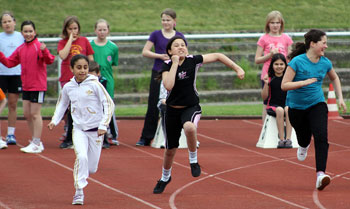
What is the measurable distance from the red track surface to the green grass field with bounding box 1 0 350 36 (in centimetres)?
1061

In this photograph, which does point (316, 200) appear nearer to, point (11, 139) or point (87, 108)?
point (87, 108)

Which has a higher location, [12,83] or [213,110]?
[12,83]

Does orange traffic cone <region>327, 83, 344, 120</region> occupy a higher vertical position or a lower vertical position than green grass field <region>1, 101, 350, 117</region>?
higher

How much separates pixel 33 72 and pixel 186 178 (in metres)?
3.36

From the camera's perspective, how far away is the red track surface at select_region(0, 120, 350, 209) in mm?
8203

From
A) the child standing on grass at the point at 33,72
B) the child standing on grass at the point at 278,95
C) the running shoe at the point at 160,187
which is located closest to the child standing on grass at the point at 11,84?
the child standing on grass at the point at 33,72

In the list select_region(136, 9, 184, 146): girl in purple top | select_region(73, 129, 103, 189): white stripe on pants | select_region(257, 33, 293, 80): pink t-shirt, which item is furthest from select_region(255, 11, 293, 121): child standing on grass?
select_region(73, 129, 103, 189): white stripe on pants

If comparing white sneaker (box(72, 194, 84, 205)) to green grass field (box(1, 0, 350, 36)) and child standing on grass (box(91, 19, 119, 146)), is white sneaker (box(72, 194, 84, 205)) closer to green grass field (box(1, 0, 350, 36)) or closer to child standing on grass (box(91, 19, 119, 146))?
child standing on grass (box(91, 19, 119, 146))

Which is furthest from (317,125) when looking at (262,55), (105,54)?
(105,54)

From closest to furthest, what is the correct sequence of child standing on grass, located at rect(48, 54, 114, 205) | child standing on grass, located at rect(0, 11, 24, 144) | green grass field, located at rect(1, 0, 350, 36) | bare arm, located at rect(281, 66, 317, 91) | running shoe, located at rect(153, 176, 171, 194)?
child standing on grass, located at rect(48, 54, 114, 205) < bare arm, located at rect(281, 66, 317, 91) < running shoe, located at rect(153, 176, 171, 194) < child standing on grass, located at rect(0, 11, 24, 144) < green grass field, located at rect(1, 0, 350, 36)

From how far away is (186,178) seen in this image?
9.79m

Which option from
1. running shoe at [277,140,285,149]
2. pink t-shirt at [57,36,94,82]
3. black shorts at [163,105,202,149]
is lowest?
running shoe at [277,140,285,149]

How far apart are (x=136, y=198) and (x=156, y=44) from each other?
14.3 ft

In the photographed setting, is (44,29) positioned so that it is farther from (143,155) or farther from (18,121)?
(143,155)
